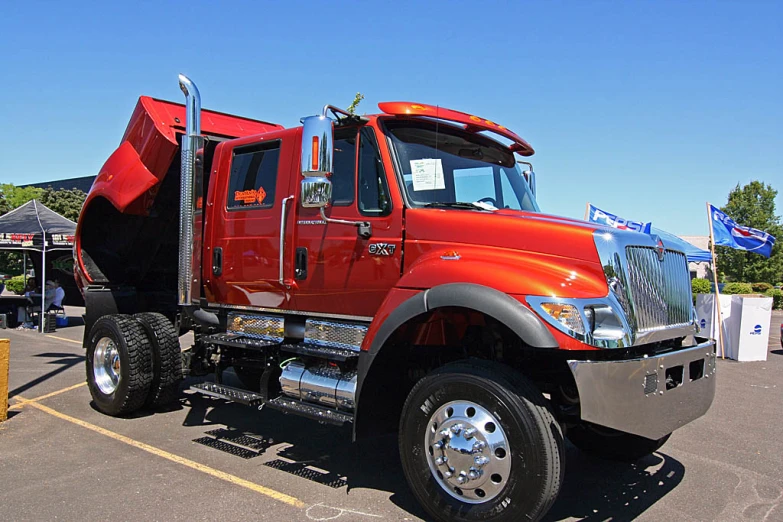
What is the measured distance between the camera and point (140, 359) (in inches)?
249

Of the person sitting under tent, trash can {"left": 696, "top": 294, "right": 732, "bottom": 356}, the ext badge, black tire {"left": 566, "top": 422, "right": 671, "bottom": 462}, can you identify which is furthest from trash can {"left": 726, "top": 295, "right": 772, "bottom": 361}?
the person sitting under tent

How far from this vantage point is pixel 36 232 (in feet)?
48.9

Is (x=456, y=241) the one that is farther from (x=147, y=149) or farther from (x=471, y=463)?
(x=147, y=149)

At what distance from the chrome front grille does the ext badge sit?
5.22 feet

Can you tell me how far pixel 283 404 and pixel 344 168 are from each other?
1891 mm

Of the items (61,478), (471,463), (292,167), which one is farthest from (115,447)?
(471,463)

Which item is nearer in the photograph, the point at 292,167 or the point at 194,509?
the point at 194,509

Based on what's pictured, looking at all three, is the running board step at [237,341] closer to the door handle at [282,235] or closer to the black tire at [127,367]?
the door handle at [282,235]

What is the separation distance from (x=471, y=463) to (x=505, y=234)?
4.69 feet

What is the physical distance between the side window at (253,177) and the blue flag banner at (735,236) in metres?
10.7

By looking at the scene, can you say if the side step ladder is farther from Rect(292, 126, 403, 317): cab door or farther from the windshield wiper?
the windshield wiper

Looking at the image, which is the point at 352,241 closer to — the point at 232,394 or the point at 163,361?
the point at 232,394

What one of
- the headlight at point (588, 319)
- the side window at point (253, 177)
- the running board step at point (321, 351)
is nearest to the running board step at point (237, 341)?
the running board step at point (321, 351)

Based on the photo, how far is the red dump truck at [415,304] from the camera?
11.6 ft
